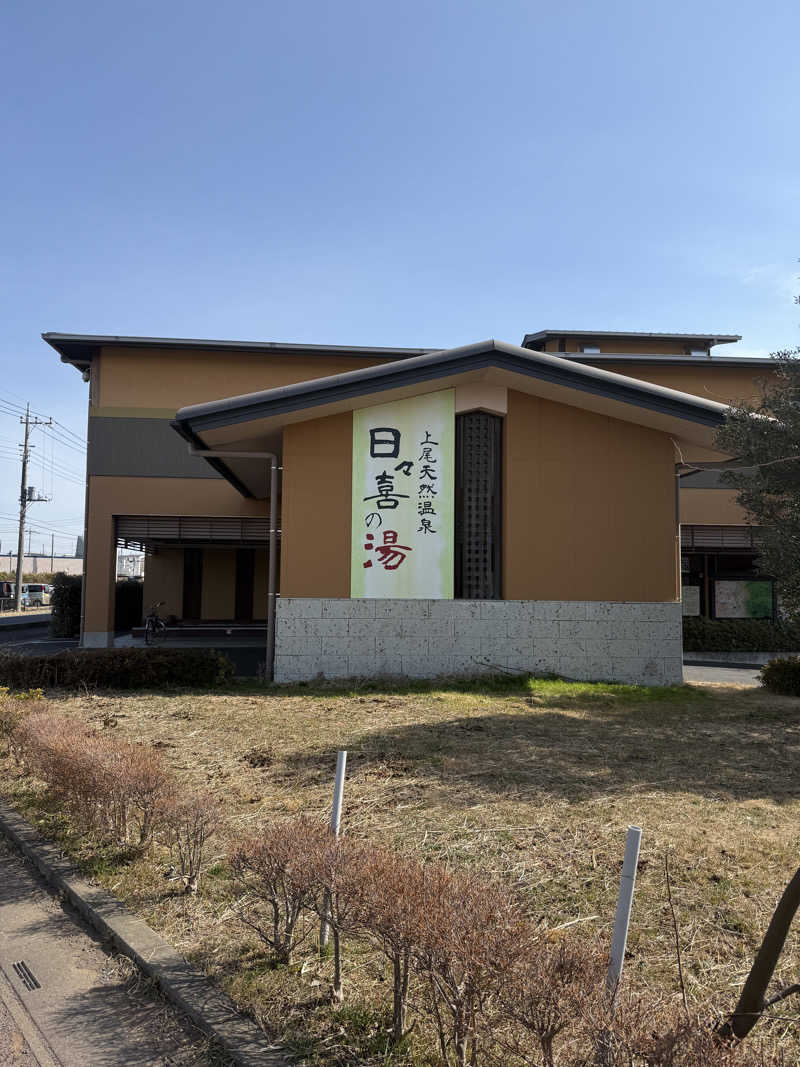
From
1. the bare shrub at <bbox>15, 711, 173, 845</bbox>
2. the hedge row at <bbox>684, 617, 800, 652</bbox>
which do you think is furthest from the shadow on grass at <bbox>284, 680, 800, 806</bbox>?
the hedge row at <bbox>684, 617, 800, 652</bbox>

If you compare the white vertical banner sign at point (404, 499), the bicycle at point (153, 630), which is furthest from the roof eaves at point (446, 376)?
the bicycle at point (153, 630)

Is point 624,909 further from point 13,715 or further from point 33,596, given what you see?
point 33,596

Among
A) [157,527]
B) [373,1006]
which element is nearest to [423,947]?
[373,1006]

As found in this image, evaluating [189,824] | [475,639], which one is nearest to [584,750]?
[189,824]

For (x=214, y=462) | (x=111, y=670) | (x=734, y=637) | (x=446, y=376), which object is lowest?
(x=111, y=670)

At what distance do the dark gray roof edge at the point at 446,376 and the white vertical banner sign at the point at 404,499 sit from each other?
74 centimetres

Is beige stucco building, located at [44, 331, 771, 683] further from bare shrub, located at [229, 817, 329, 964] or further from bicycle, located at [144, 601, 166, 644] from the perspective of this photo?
bicycle, located at [144, 601, 166, 644]

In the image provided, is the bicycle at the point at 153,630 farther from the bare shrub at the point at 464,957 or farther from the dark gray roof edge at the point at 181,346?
the bare shrub at the point at 464,957

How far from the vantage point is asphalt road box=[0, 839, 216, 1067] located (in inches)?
118

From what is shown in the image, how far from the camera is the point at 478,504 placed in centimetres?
1268

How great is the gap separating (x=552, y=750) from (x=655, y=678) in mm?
5586

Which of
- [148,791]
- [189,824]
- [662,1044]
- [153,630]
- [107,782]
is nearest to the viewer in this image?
[662,1044]

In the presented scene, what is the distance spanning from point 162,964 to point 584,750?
5.03 m

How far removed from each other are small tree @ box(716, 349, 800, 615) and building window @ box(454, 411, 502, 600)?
3.50 meters
